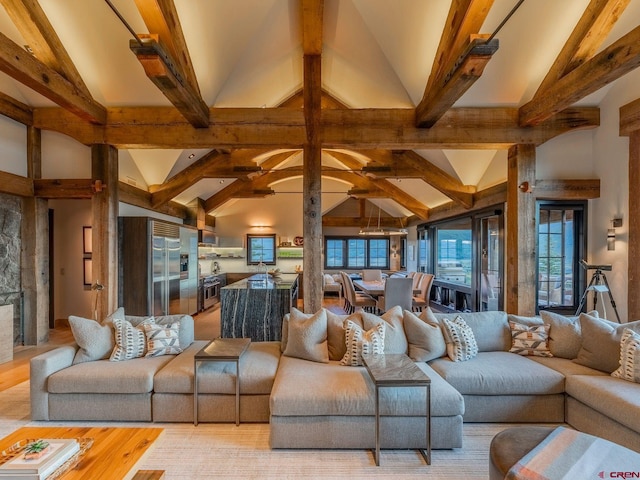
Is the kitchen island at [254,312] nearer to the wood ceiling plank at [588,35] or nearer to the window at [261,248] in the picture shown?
the wood ceiling plank at [588,35]

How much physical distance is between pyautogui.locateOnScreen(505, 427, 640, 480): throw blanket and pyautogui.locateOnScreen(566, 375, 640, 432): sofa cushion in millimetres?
777

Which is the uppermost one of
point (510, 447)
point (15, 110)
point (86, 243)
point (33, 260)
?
point (15, 110)

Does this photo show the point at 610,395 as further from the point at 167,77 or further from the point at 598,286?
the point at 167,77

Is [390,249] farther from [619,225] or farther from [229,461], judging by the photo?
[229,461]

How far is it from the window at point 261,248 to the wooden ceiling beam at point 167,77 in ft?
21.7

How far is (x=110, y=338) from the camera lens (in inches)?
131

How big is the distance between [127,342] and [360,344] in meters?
2.21

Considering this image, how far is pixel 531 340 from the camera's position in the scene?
11.3 feet

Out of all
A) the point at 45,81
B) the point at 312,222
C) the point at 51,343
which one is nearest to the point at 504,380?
the point at 312,222

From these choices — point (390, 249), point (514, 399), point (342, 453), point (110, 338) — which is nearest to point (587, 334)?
point (514, 399)

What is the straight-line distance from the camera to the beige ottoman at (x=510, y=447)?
1.80 metres

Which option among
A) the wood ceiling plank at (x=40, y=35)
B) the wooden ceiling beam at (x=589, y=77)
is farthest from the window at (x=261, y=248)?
the wooden ceiling beam at (x=589, y=77)

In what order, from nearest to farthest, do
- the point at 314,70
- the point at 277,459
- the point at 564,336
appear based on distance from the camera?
the point at 277,459
the point at 564,336
the point at 314,70

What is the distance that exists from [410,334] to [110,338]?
2.92 metres
